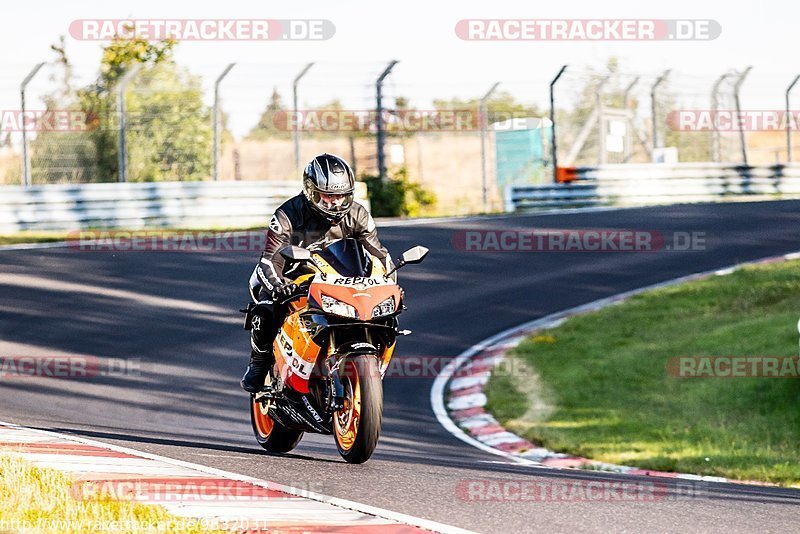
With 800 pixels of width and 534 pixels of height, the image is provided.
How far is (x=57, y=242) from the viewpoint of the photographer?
18156 millimetres

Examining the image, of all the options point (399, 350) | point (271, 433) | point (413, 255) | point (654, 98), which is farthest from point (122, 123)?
point (413, 255)

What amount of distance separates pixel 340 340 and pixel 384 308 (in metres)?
0.35

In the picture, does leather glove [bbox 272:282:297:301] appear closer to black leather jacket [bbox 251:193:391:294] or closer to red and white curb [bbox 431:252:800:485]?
black leather jacket [bbox 251:193:391:294]

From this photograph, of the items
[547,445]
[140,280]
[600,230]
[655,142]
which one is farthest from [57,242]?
[655,142]

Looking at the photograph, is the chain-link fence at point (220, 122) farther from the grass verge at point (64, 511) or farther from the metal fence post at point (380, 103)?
the grass verge at point (64, 511)

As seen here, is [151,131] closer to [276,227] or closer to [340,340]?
[276,227]

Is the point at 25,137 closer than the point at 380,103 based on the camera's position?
Yes

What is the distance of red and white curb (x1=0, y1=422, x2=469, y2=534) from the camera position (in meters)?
5.21

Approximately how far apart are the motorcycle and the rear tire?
0.54 meters

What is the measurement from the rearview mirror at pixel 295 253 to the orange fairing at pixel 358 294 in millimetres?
167

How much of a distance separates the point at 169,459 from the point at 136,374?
491cm

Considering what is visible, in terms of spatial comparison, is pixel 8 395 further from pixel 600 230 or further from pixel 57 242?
pixel 600 230

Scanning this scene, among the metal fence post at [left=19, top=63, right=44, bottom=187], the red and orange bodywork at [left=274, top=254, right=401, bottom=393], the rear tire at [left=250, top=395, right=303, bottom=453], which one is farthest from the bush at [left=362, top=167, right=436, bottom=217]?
the red and orange bodywork at [left=274, top=254, right=401, bottom=393]

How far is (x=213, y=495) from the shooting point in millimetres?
5750
